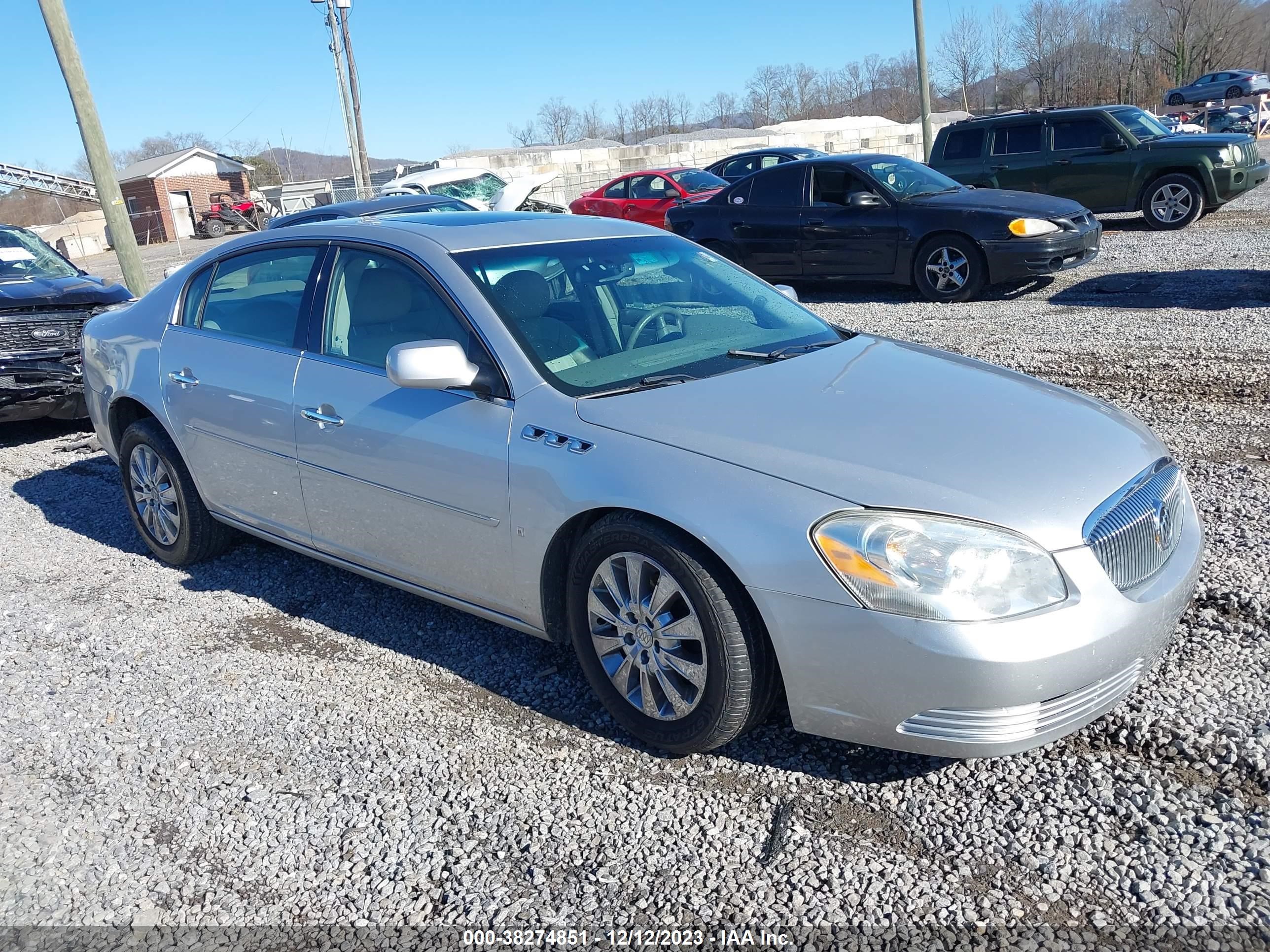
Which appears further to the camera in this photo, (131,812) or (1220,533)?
(1220,533)

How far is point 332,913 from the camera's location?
8.70ft

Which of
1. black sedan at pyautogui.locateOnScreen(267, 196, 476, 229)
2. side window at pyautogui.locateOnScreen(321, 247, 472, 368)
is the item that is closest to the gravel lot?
side window at pyautogui.locateOnScreen(321, 247, 472, 368)

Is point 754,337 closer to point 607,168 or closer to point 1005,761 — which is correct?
point 1005,761

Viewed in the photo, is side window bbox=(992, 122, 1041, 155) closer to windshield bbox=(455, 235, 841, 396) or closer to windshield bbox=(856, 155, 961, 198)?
windshield bbox=(856, 155, 961, 198)

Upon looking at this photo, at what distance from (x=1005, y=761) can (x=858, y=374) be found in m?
1.35

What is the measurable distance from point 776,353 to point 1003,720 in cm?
164

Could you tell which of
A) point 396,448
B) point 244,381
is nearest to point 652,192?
point 244,381

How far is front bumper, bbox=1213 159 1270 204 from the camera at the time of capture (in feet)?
45.8

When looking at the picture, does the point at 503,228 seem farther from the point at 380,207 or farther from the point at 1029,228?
the point at 380,207

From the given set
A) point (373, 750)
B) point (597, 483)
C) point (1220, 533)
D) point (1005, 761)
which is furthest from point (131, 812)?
point (1220, 533)

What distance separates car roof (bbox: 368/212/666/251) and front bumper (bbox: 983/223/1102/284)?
680 cm

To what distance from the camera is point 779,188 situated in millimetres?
12016

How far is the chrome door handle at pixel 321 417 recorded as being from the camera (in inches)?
154

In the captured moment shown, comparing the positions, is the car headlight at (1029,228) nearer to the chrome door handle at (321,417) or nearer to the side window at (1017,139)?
the side window at (1017,139)
